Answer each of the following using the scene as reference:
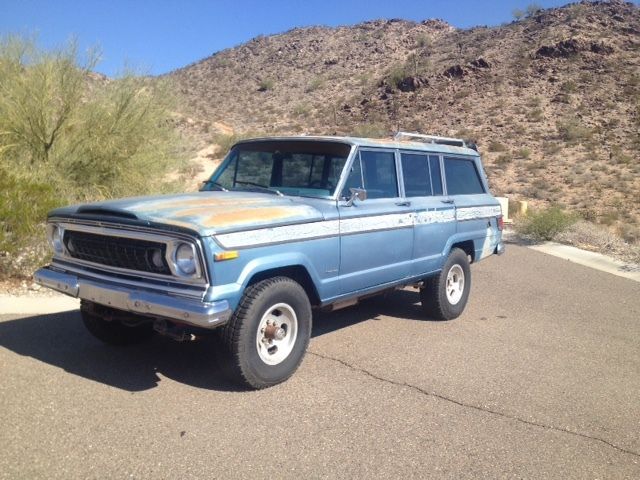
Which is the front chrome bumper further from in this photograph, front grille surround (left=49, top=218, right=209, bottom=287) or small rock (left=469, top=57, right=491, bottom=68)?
small rock (left=469, top=57, right=491, bottom=68)

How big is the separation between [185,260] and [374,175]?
7.98ft

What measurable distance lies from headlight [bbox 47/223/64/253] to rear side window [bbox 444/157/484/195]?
4254 mm

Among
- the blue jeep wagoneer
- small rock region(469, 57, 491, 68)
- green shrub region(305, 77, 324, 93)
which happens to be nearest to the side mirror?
the blue jeep wagoneer

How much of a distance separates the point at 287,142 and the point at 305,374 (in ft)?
7.41

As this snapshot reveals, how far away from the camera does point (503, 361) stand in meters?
5.79

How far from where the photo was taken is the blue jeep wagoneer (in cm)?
432

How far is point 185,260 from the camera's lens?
4.30 metres

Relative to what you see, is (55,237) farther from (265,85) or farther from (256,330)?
(265,85)

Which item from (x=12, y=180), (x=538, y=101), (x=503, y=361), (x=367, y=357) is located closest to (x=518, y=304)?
(x=503, y=361)

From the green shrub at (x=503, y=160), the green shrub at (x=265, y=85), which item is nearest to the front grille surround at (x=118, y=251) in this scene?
the green shrub at (x=503, y=160)

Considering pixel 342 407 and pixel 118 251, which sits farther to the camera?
pixel 118 251

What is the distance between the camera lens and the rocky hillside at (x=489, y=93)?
2816cm

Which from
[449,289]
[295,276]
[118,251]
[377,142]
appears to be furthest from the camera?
[449,289]

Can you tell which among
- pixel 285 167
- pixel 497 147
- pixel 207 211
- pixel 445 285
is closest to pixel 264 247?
pixel 207 211
